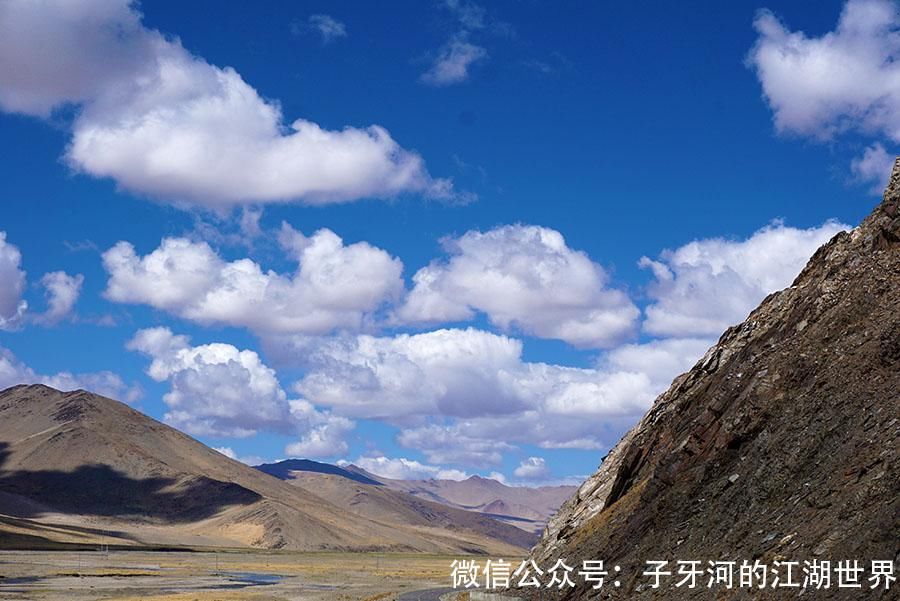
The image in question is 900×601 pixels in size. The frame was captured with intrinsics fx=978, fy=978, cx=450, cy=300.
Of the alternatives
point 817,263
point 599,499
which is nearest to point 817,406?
point 817,263

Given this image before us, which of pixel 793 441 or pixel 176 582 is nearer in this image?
pixel 793 441

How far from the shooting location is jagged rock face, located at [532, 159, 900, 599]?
2850 cm

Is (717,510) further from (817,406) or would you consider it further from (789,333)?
(789,333)

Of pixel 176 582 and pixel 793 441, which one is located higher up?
pixel 793 441

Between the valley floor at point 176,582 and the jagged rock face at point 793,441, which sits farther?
the valley floor at point 176,582

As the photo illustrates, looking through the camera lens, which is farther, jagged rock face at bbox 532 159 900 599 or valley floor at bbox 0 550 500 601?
valley floor at bbox 0 550 500 601

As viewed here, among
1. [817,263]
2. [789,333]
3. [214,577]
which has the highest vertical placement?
[817,263]

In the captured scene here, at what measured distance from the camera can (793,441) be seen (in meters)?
34.1

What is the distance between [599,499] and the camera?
2135 inches

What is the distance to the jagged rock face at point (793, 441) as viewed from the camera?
28.5 metres

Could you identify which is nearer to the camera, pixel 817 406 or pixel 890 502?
pixel 890 502

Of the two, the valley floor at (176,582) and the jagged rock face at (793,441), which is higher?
the jagged rock face at (793,441)

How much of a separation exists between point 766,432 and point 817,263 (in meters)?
12.8

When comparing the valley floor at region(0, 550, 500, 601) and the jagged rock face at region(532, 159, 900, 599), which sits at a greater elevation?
the jagged rock face at region(532, 159, 900, 599)
